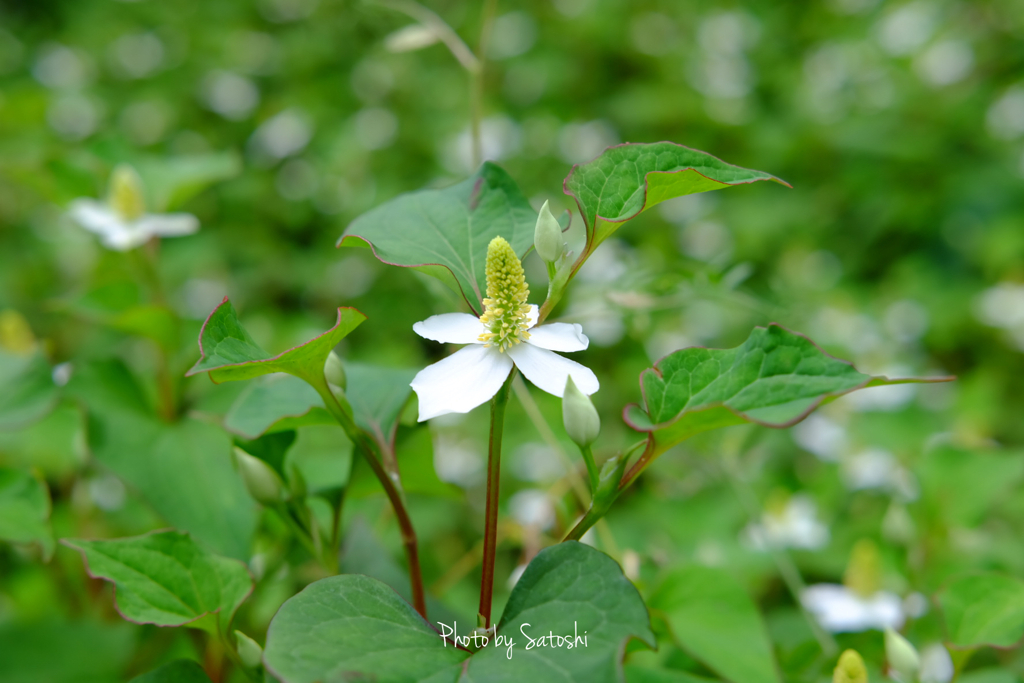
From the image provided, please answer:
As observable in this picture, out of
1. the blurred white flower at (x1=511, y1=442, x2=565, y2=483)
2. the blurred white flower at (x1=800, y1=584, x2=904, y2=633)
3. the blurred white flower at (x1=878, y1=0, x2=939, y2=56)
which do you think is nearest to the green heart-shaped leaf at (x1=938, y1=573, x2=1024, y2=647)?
the blurred white flower at (x1=800, y1=584, x2=904, y2=633)

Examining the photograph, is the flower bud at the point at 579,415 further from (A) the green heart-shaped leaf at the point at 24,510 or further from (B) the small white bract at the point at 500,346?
(A) the green heart-shaped leaf at the point at 24,510

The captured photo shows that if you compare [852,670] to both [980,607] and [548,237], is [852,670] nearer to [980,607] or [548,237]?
[980,607]

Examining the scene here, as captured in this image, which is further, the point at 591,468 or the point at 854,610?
the point at 854,610

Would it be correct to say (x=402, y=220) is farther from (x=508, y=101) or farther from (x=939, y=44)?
(x=939, y=44)

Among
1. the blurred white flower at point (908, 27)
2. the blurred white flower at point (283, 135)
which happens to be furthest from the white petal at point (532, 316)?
the blurred white flower at point (908, 27)

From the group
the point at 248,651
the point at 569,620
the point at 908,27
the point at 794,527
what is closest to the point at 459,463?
the point at 794,527

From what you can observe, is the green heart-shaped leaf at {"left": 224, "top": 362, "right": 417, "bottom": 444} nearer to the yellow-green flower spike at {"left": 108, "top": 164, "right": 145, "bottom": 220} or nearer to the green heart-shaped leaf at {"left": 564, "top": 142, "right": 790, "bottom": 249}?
the green heart-shaped leaf at {"left": 564, "top": 142, "right": 790, "bottom": 249}

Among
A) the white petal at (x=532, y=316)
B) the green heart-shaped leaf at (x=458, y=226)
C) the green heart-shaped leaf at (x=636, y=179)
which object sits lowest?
the white petal at (x=532, y=316)

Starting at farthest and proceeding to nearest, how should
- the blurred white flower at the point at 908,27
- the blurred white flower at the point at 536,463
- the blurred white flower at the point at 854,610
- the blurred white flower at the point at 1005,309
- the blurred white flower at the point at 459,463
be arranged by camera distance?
the blurred white flower at the point at 908,27 < the blurred white flower at the point at 1005,309 < the blurred white flower at the point at 459,463 < the blurred white flower at the point at 536,463 < the blurred white flower at the point at 854,610
